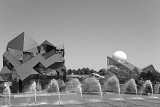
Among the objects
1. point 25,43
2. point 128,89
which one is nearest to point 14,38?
point 25,43

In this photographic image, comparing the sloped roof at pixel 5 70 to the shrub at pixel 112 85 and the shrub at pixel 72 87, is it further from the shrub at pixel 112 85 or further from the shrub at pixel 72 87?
the shrub at pixel 112 85

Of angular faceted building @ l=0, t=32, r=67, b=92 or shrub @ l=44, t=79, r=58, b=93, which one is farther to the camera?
shrub @ l=44, t=79, r=58, b=93

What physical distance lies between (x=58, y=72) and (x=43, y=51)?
568cm

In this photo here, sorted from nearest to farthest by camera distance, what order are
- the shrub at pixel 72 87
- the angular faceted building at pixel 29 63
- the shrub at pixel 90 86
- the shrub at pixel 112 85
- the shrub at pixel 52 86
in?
the angular faceted building at pixel 29 63
the shrub at pixel 52 86
the shrub at pixel 112 85
the shrub at pixel 90 86
the shrub at pixel 72 87

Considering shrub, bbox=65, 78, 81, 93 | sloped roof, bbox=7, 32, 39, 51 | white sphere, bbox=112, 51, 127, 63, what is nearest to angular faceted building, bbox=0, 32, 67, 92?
sloped roof, bbox=7, 32, 39, 51

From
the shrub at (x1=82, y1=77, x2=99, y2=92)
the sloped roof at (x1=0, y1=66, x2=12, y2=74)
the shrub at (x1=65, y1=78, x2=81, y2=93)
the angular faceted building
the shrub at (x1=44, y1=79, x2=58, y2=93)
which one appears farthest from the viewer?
the shrub at (x1=65, y1=78, x2=81, y2=93)

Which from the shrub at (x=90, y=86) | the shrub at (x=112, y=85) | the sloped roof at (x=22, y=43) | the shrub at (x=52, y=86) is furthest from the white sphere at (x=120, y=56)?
the sloped roof at (x=22, y=43)

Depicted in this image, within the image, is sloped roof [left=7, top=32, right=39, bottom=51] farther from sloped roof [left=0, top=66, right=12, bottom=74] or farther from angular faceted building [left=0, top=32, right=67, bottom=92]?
sloped roof [left=0, top=66, right=12, bottom=74]

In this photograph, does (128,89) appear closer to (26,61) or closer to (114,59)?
(26,61)

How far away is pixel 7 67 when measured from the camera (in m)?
53.3

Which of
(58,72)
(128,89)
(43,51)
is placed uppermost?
(43,51)

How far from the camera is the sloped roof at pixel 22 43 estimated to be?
53.6 metres

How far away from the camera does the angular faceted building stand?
5116 centimetres

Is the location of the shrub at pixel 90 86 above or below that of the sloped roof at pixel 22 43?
below
